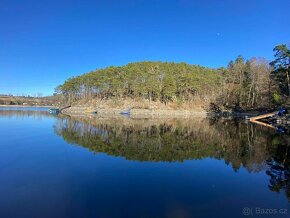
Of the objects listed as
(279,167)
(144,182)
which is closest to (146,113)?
(279,167)

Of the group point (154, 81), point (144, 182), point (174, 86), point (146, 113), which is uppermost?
point (154, 81)

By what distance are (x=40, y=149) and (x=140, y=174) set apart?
9.51 meters

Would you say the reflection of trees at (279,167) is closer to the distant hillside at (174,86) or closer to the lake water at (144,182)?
the lake water at (144,182)

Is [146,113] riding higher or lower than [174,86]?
lower

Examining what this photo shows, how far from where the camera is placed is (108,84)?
96438 millimetres

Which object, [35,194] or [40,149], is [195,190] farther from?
[40,149]

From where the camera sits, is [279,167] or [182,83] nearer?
[279,167]

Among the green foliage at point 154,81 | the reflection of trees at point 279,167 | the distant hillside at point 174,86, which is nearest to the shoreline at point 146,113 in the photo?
the distant hillside at point 174,86

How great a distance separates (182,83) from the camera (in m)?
85.9

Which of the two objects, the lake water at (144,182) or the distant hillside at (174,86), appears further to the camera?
the distant hillside at (174,86)

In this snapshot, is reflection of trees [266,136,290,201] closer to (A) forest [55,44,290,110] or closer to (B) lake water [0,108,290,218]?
(B) lake water [0,108,290,218]

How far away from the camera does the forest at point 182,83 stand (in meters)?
73.9

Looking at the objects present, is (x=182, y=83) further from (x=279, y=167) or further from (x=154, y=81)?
(x=279, y=167)

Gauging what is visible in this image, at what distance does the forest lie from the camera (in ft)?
242
